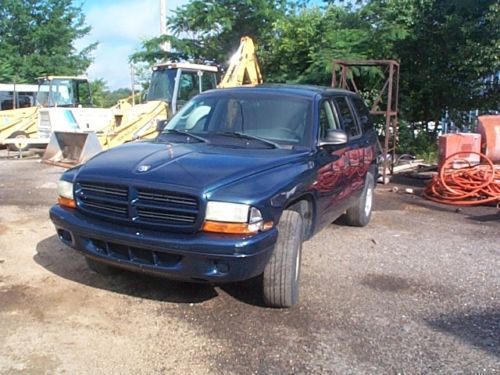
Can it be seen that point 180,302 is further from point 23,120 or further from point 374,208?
point 23,120

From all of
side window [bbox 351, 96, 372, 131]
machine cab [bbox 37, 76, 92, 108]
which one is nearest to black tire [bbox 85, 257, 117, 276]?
side window [bbox 351, 96, 372, 131]

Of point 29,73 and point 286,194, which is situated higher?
point 29,73

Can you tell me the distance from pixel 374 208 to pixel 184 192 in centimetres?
548

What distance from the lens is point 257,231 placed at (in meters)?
3.78

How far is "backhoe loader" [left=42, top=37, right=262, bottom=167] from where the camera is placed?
40.6 ft

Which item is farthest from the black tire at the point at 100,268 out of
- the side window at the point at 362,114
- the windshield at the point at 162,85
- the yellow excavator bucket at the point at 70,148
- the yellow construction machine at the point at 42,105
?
the yellow construction machine at the point at 42,105

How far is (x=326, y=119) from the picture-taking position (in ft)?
17.8

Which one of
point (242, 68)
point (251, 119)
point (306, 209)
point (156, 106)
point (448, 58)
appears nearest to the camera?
point (306, 209)

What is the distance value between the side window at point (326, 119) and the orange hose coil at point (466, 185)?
13.8ft

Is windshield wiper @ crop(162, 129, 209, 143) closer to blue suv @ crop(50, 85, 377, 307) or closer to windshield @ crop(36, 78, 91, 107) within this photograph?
blue suv @ crop(50, 85, 377, 307)

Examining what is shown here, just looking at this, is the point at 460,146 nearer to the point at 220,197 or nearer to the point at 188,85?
the point at 188,85

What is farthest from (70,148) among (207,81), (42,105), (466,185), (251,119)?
(466,185)

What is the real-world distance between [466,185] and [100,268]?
21.5 feet

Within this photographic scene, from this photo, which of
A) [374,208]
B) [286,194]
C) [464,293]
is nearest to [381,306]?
[464,293]
